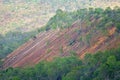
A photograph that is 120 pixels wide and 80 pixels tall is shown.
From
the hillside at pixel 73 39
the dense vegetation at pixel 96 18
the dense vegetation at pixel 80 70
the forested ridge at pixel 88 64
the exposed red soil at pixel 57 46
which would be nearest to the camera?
the dense vegetation at pixel 80 70

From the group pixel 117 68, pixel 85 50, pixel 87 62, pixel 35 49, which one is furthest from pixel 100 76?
pixel 35 49

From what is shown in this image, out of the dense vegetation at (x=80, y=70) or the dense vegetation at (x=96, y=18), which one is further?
the dense vegetation at (x=96, y=18)

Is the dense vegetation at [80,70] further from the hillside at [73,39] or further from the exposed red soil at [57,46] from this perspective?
the exposed red soil at [57,46]

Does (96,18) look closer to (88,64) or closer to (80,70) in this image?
(88,64)

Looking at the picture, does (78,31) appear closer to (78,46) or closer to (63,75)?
(78,46)

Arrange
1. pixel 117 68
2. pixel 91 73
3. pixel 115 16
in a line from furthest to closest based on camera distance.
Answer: pixel 115 16
pixel 91 73
pixel 117 68

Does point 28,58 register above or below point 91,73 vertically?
below

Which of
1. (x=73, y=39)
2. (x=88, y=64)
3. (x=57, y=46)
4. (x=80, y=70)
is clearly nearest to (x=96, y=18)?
(x=73, y=39)

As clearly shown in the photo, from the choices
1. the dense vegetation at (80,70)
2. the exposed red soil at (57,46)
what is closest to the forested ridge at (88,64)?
the dense vegetation at (80,70)

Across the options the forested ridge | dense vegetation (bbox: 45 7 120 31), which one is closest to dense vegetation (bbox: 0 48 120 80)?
the forested ridge
